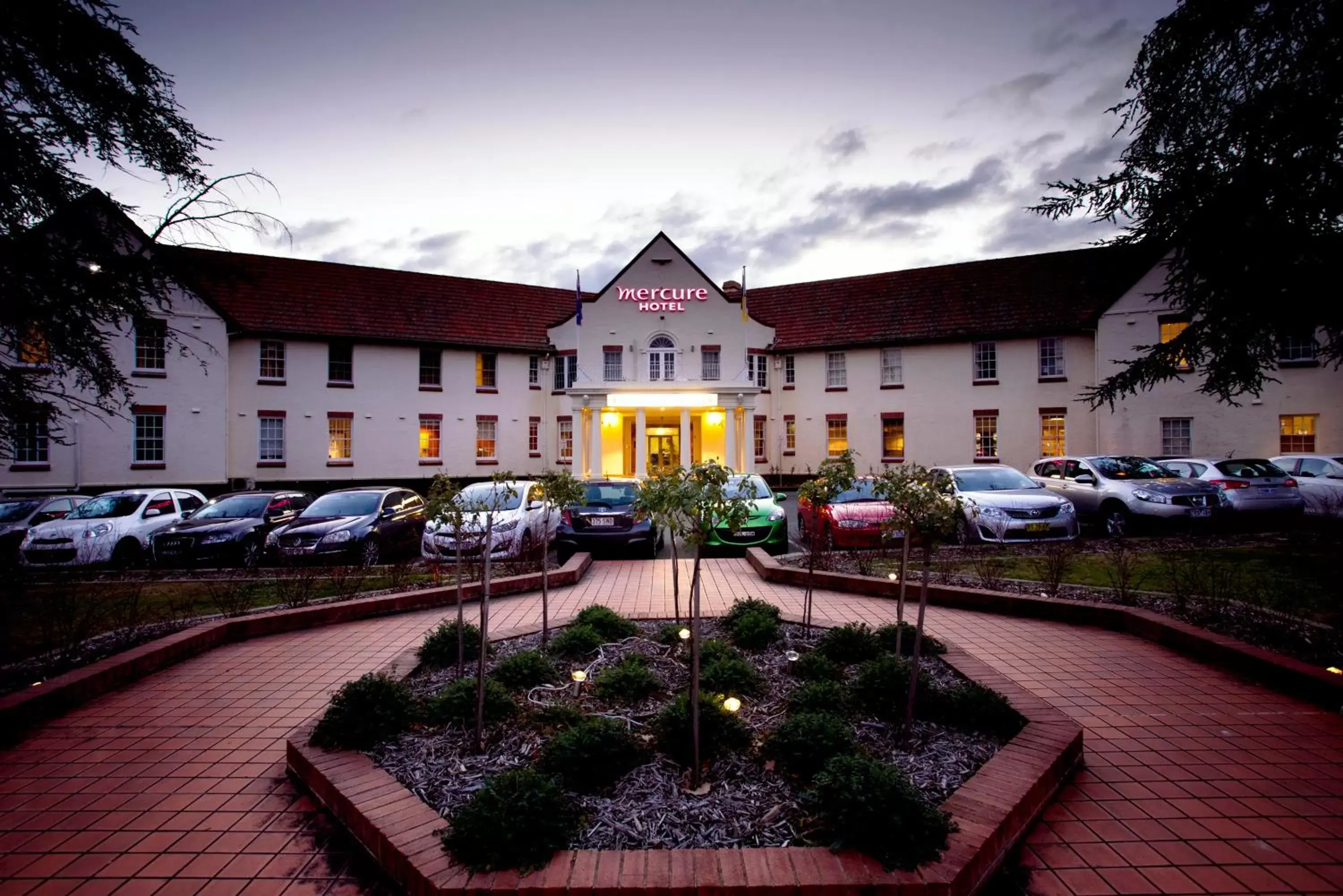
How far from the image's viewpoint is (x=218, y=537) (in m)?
12.8

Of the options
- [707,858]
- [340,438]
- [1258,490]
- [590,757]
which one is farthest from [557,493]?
[340,438]

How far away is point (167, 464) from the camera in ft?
81.9

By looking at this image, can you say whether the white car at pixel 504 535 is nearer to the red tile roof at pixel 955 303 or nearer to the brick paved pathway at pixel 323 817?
the brick paved pathway at pixel 323 817

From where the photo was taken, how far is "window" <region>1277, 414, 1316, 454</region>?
906 inches

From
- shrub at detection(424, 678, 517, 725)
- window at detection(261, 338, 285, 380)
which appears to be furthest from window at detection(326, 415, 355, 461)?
shrub at detection(424, 678, 517, 725)

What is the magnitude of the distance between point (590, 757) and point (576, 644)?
2320mm

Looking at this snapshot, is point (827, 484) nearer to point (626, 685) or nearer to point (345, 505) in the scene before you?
point (626, 685)

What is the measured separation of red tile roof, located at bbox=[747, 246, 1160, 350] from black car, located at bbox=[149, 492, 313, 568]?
915 inches

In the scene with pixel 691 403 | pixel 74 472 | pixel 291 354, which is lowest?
pixel 74 472

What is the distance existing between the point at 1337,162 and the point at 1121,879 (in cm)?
932

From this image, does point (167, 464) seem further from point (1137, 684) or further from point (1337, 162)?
point (1337, 162)

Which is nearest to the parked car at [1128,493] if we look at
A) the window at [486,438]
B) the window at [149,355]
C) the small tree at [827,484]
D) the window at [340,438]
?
the small tree at [827,484]

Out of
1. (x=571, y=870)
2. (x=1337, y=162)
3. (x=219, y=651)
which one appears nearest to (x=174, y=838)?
(x=571, y=870)

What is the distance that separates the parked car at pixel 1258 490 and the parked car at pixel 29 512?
85.4 feet
